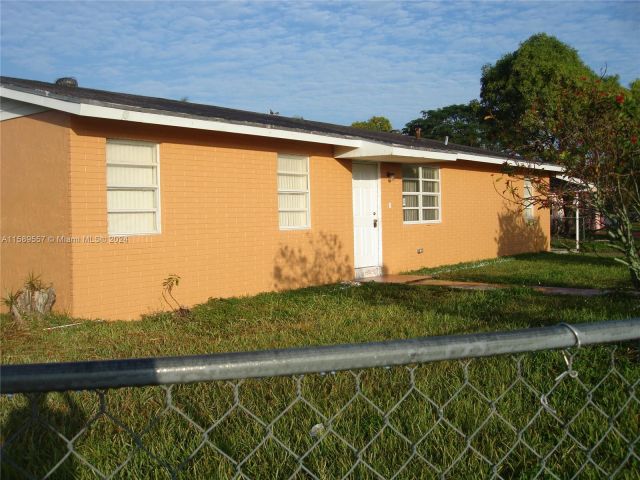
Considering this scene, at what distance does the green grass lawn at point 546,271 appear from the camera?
13.0 metres

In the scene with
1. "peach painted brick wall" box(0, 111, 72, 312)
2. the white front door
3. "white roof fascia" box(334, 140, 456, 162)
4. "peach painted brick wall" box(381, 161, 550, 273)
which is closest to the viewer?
"peach painted brick wall" box(0, 111, 72, 312)

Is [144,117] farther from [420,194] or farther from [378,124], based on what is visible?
[378,124]

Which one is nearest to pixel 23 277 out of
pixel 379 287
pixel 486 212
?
pixel 379 287

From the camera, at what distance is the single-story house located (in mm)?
9453

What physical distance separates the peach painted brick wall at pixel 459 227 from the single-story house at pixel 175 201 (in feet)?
0.30

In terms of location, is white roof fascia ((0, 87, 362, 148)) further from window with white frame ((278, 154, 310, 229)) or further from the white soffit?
window with white frame ((278, 154, 310, 229))

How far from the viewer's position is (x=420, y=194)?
16750 millimetres

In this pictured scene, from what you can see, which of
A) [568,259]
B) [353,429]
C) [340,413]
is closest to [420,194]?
[568,259]

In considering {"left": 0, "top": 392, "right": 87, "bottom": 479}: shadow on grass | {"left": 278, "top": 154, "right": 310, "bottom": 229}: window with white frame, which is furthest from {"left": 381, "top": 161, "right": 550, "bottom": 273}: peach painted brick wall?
{"left": 0, "top": 392, "right": 87, "bottom": 479}: shadow on grass

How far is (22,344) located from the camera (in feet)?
26.1

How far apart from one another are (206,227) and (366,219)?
191 inches

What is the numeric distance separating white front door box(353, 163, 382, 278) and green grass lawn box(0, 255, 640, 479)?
20.9ft

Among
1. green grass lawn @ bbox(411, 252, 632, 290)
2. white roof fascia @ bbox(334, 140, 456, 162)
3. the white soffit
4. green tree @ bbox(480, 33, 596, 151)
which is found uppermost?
green tree @ bbox(480, 33, 596, 151)

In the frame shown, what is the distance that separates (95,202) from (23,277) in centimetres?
179
